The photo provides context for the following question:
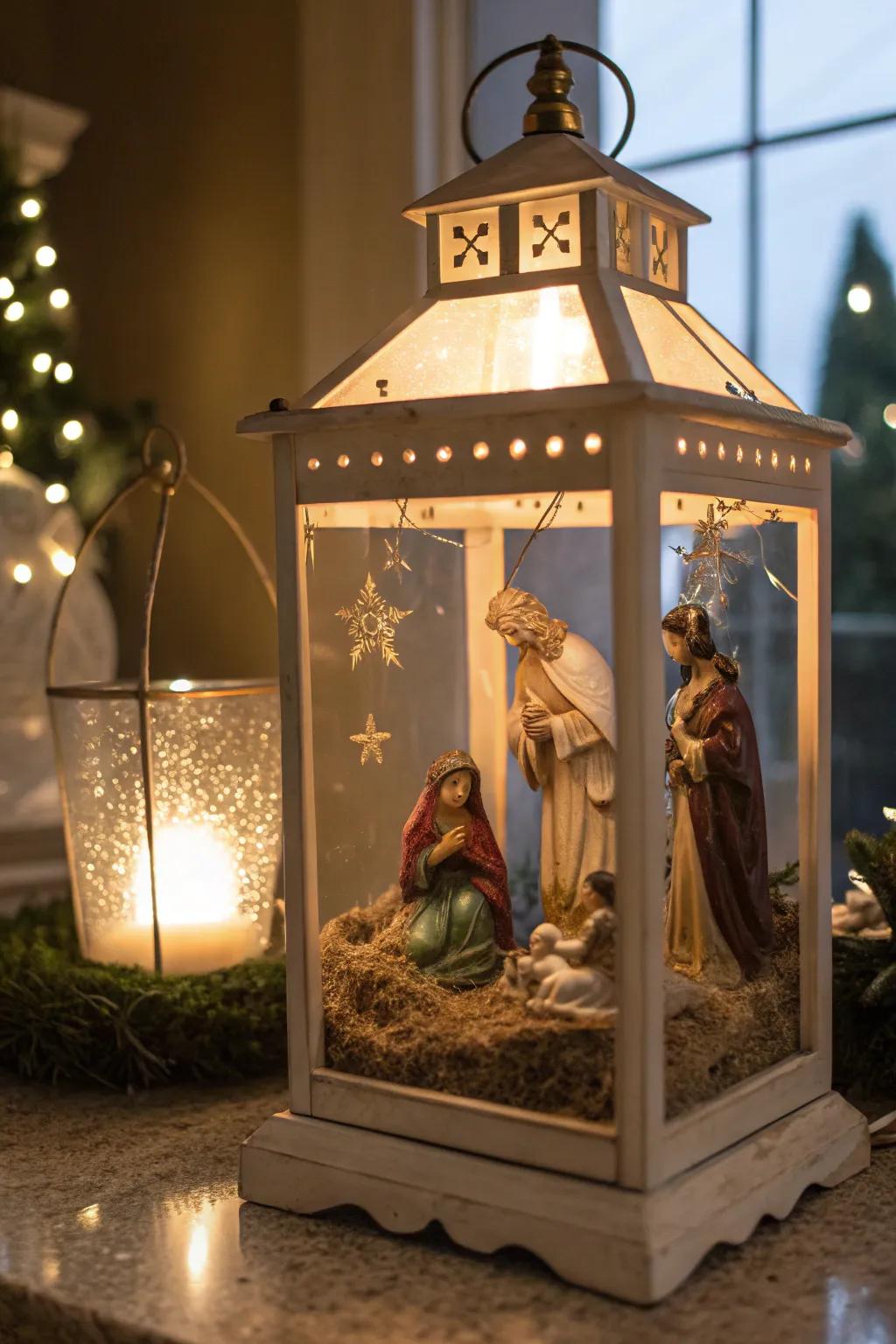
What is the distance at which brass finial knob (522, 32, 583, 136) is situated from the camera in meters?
1.39

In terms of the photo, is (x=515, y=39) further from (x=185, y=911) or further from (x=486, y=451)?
(x=185, y=911)

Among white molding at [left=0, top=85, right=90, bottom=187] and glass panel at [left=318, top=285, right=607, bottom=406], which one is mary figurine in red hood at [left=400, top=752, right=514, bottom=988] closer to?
glass panel at [left=318, top=285, right=607, bottom=406]

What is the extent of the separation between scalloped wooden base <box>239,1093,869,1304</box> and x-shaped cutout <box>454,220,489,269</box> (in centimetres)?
83

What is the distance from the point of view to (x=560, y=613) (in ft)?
5.14

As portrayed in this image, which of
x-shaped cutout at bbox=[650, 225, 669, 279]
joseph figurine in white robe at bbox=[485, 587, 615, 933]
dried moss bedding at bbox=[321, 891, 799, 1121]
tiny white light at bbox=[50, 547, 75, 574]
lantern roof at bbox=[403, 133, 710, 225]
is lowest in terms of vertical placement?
dried moss bedding at bbox=[321, 891, 799, 1121]

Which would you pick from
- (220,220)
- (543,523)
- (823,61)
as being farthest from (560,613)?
(220,220)

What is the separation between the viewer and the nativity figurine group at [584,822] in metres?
1.42

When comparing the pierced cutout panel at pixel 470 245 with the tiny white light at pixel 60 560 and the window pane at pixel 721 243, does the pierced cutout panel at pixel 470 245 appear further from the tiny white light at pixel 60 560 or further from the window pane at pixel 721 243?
the tiny white light at pixel 60 560

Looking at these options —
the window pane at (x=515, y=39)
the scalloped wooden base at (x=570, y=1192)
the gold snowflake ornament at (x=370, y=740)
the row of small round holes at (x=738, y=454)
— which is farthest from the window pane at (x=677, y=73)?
the scalloped wooden base at (x=570, y=1192)

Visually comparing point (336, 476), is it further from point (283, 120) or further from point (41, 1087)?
point (283, 120)

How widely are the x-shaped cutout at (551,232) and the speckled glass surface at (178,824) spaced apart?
81 cm

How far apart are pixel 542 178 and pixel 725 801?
62 cm

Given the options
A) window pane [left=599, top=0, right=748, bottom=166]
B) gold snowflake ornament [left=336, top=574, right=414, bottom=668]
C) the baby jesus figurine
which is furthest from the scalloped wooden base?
window pane [left=599, top=0, right=748, bottom=166]

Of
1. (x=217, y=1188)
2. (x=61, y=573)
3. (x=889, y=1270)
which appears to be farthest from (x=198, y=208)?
(x=889, y=1270)
